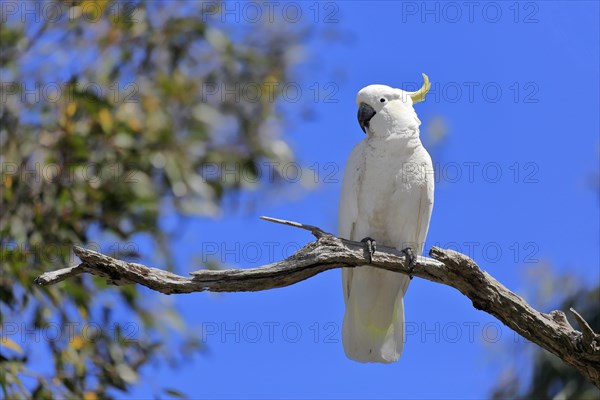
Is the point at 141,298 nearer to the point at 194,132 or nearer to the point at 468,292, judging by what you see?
the point at 194,132

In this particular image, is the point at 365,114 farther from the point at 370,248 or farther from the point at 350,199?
the point at 370,248

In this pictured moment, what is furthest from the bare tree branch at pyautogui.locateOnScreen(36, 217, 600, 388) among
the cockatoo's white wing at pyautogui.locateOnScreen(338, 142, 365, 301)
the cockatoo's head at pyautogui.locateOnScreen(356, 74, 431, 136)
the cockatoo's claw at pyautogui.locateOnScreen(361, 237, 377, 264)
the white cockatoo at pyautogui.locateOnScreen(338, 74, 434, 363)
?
the cockatoo's head at pyautogui.locateOnScreen(356, 74, 431, 136)

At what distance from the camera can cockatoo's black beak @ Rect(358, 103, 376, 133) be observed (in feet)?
12.3

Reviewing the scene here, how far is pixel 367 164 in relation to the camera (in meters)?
3.68

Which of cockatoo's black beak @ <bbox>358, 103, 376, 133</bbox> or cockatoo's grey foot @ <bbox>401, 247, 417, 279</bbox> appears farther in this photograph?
cockatoo's black beak @ <bbox>358, 103, 376, 133</bbox>

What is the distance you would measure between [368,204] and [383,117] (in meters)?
0.34

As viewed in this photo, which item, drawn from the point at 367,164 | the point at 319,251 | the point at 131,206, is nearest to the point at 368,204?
the point at 367,164

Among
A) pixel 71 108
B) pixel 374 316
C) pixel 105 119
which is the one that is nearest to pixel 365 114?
pixel 374 316

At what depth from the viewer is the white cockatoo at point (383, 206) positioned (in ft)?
12.0

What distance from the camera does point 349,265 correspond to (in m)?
3.24

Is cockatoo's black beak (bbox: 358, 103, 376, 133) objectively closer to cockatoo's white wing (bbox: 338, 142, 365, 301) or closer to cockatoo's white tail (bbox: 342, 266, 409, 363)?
cockatoo's white wing (bbox: 338, 142, 365, 301)

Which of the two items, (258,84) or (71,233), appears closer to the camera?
(71,233)

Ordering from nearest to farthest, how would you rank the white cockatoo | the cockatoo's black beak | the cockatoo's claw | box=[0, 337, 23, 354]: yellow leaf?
1. the cockatoo's claw
2. the white cockatoo
3. the cockatoo's black beak
4. box=[0, 337, 23, 354]: yellow leaf

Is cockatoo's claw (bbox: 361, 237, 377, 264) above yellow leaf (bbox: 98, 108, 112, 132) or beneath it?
beneath
